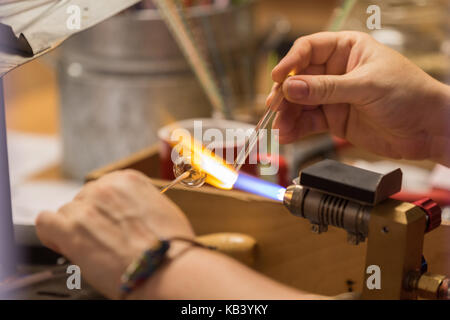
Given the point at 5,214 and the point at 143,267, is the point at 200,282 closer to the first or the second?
the point at 143,267

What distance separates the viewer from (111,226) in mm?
450

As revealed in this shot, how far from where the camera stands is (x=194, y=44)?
2.47ft

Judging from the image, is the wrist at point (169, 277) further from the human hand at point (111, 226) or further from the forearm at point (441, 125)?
the forearm at point (441, 125)

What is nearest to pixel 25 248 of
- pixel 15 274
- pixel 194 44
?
pixel 15 274

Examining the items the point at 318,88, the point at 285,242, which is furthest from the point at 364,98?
the point at 285,242

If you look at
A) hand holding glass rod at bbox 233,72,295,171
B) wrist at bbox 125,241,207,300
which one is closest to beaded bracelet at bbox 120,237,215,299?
wrist at bbox 125,241,207,300

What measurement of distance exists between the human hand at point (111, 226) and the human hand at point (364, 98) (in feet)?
0.67

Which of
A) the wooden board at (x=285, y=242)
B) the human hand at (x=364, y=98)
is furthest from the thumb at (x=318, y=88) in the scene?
the wooden board at (x=285, y=242)

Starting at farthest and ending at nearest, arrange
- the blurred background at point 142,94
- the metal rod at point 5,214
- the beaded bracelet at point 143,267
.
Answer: the blurred background at point 142,94 → the metal rod at point 5,214 → the beaded bracelet at point 143,267

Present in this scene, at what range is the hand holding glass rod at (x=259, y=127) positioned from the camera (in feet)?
1.85

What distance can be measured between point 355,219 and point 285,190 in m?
0.07

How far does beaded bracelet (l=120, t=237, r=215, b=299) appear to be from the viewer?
424 millimetres

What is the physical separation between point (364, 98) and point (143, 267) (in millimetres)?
316
